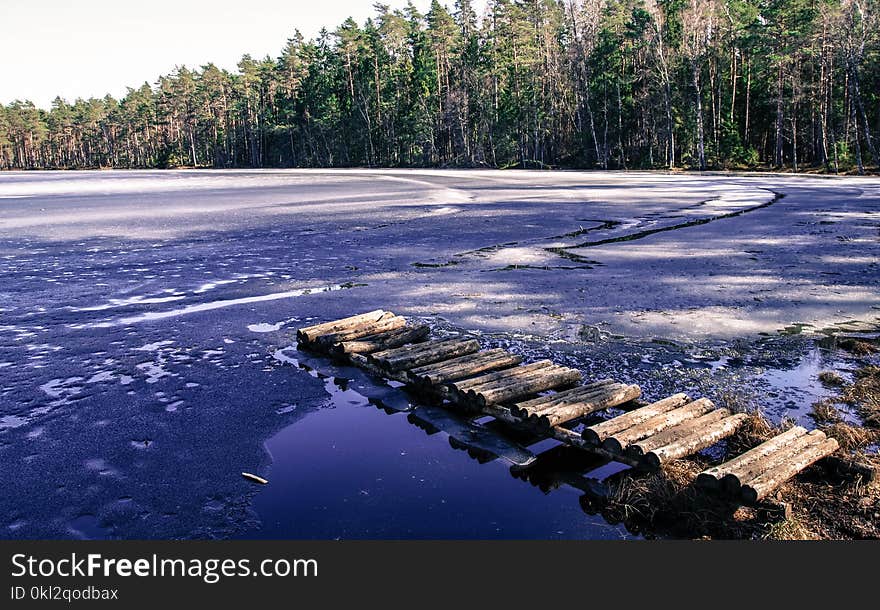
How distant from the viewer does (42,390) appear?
23.2ft

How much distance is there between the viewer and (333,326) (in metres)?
8.88

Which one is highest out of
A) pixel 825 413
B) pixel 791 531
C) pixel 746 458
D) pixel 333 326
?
pixel 333 326

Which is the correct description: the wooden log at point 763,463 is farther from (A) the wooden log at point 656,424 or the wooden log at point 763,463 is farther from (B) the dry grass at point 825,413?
(A) the wooden log at point 656,424

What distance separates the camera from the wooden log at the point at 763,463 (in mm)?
4539

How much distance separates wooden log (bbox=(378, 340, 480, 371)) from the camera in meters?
7.43


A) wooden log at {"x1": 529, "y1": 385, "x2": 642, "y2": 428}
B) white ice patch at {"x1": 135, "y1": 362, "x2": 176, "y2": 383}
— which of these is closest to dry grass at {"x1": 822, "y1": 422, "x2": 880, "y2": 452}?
wooden log at {"x1": 529, "y1": 385, "x2": 642, "y2": 428}

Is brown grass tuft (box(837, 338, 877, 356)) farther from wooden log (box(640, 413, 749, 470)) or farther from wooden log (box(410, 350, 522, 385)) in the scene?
wooden log (box(410, 350, 522, 385))

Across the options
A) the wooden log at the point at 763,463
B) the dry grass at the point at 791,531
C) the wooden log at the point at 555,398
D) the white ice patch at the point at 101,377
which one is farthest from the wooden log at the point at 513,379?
the white ice patch at the point at 101,377

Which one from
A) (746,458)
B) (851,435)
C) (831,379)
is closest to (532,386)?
(746,458)

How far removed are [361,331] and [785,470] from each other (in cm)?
518

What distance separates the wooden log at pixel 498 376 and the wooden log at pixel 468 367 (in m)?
0.19

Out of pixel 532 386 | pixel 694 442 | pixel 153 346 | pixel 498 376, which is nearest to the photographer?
pixel 694 442

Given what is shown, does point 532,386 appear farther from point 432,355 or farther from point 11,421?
point 11,421

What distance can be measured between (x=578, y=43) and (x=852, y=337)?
205 feet
